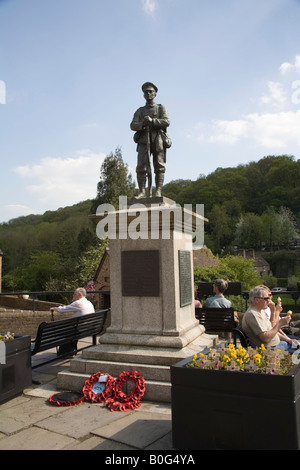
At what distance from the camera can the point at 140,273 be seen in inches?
190

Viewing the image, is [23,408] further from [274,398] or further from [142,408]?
[274,398]

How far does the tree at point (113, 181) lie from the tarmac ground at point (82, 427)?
3494cm

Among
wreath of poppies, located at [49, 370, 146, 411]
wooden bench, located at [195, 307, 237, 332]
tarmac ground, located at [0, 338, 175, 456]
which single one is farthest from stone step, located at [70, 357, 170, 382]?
wooden bench, located at [195, 307, 237, 332]

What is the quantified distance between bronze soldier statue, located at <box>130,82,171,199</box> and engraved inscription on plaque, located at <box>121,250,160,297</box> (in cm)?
102

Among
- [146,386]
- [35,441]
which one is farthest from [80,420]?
[146,386]

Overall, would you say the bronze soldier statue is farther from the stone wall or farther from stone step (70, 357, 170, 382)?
the stone wall

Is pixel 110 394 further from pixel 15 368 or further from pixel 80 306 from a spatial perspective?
pixel 80 306

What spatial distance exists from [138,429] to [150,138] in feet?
12.7

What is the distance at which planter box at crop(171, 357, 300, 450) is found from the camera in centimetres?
258

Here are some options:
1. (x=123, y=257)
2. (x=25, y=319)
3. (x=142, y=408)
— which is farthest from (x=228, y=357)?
(x=25, y=319)

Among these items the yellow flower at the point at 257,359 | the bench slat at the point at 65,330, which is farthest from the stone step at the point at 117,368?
the yellow flower at the point at 257,359

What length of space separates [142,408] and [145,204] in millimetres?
2604

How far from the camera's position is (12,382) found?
4.17m

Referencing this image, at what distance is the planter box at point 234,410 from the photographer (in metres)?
2.58
